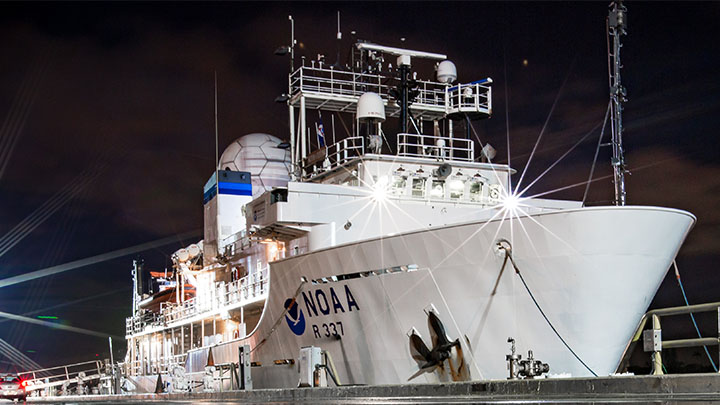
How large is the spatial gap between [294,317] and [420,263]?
4862 millimetres

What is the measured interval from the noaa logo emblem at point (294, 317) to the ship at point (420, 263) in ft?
0.12

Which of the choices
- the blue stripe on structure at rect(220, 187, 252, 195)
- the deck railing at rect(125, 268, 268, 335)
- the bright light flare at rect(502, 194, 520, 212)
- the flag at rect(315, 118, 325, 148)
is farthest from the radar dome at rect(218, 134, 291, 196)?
the bright light flare at rect(502, 194, 520, 212)

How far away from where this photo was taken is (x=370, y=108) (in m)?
23.4

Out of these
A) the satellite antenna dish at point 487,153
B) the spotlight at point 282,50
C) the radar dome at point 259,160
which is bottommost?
the satellite antenna dish at point 487,153

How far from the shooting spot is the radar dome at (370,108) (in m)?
23.4

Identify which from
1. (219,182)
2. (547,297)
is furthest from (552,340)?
(219,182)

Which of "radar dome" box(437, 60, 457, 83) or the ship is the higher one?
"radar dome" box(437, 60, 457, 83)

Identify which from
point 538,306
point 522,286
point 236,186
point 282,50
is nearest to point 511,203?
point 522,286

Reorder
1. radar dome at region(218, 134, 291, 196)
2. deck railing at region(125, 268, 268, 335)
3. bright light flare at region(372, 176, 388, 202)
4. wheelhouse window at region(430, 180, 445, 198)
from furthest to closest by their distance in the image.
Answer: radar dome at region(218, 134, 291, 196) → deck railing at region(125, 268, 268, 335) → wheelhouse window at region(430, 180, 445, 198) → bright light flare at region(372, 176, 388, 202)

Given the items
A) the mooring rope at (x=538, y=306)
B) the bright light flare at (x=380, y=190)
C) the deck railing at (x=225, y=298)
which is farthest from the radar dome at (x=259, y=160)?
the mooring rope at (x=538, y=306)

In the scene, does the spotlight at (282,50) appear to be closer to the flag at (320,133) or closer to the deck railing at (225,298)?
the flag at (320,133)

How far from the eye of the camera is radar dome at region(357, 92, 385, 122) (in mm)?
23406

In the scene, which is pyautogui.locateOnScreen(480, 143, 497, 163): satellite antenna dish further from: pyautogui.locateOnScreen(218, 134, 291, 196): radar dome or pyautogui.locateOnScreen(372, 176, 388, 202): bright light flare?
pyautogui.locateOnScreen(218, 134, 291, 196): radar dome

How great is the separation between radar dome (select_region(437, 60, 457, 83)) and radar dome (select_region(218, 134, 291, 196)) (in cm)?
1036
